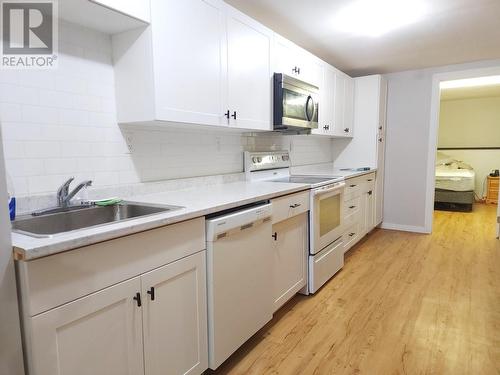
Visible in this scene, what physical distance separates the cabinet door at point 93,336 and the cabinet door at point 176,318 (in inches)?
2.0

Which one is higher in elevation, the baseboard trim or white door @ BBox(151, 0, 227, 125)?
white door @ BBox(151, 0, 227, 125)

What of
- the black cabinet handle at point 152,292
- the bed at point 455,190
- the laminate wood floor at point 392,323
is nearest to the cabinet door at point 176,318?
the black cabinet handle at point 152,292

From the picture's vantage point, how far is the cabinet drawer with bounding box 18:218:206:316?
0.92 m

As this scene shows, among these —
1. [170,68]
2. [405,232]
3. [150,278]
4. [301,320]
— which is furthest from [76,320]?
[405,232]

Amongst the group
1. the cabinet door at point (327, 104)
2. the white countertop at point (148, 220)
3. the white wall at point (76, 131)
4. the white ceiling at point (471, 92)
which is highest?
the white ceiling at point (471, 92)

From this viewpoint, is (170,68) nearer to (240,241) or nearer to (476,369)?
(240,241)

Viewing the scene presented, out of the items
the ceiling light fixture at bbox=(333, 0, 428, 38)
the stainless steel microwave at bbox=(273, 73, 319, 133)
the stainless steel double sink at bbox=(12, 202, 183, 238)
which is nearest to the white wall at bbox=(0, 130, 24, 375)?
the stainless steel double sink at bbox=(12, 202, 183, 238)

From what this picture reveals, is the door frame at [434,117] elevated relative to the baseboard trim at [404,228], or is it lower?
elevated

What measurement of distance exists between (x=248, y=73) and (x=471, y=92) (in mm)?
5737

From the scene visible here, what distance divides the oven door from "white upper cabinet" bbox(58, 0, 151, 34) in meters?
1.61

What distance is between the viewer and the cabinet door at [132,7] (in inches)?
55.9

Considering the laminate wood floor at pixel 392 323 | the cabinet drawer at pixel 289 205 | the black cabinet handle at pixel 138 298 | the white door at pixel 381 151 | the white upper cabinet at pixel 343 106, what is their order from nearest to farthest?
the black cabinet handle at pixel 138 298
the laminate wood floor at pixel 392 323
the cabinet drawer at pixel 289 205
the white upper cabinet at pixel 343 106
the white door at pixel 381 151

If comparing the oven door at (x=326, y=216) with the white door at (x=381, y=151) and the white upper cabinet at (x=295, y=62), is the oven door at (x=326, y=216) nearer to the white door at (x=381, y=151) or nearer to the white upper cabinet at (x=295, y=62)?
the white upper cabinet at (x=295, y=62)

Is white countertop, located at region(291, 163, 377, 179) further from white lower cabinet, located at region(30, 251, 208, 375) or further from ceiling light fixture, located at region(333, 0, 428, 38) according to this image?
white lower cabinet, located at region(30, 251, 208, 375)
